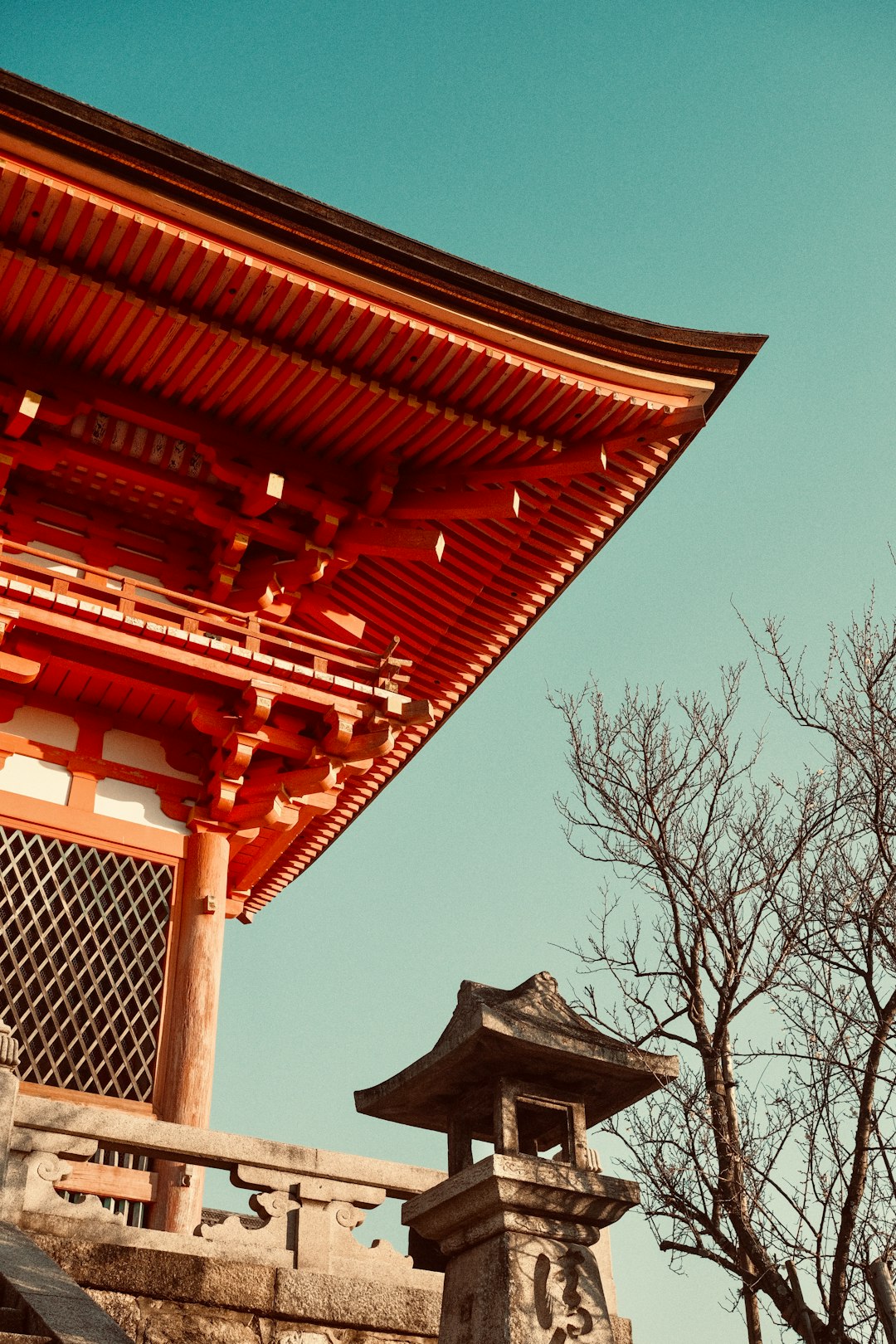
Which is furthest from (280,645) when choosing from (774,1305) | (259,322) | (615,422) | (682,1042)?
(774,1305)

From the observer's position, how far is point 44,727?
31.0ft

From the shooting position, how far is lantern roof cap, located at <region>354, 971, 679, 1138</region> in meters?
5.48

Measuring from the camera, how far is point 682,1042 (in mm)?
8836

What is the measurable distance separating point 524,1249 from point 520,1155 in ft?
1.18

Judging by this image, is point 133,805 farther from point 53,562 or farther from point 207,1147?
point 207,1147

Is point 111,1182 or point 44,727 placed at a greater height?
point 44,727

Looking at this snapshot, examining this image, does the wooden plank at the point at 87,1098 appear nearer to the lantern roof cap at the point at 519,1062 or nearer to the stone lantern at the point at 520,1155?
the stone lantern at the point at 520,1155

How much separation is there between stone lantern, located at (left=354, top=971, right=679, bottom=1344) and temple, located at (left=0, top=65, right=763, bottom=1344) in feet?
9.93

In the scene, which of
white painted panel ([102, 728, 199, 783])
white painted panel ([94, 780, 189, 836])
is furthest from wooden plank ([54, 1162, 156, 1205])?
white painted panel ([102, 728, 199, 783])

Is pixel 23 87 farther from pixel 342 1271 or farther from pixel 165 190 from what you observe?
pixel 342 1271

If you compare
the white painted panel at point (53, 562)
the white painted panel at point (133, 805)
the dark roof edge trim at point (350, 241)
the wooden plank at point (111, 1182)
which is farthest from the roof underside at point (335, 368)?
the wooden plank at point (111, 1182)

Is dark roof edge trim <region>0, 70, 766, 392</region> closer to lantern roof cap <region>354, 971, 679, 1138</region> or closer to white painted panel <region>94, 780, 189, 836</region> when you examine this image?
white painted panel <region>94, 780, 189, 836</region>

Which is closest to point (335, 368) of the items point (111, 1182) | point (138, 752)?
point (138, 752)

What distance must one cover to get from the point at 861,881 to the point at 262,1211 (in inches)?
178
